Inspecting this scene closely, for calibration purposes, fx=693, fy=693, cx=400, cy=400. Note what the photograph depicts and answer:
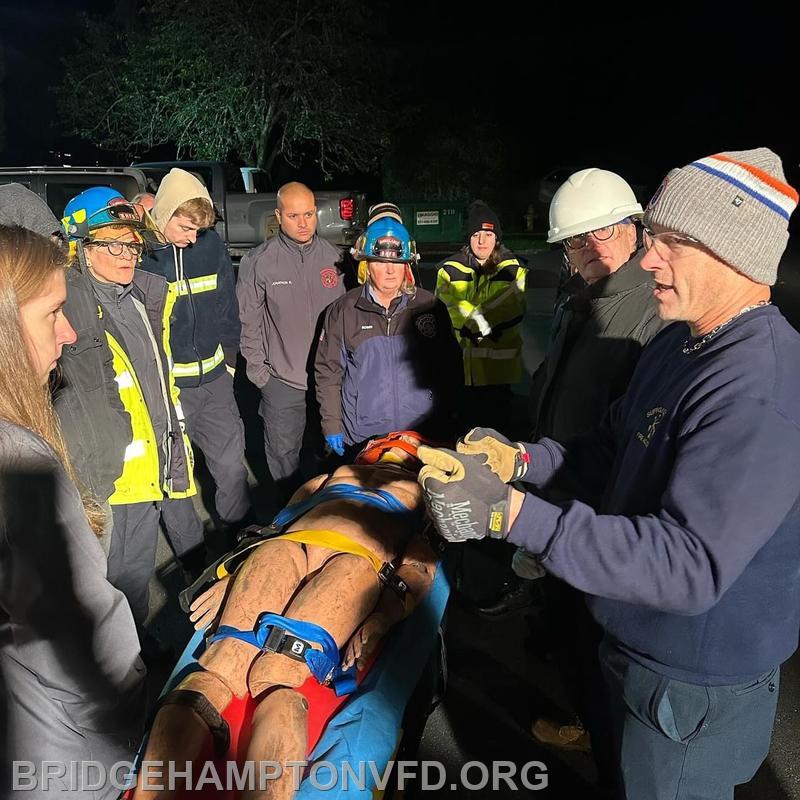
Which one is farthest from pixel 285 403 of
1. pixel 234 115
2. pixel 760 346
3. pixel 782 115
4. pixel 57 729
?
pixel 782 115

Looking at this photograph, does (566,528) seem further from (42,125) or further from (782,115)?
(42,125)

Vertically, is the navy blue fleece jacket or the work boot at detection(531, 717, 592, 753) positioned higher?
the navy blue fleece jacket

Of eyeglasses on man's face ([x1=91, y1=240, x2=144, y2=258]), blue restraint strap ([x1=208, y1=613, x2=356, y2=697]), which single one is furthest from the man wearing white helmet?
eyeglasses on man's face ([x1=91, y1=240, x2=144, y2=258])

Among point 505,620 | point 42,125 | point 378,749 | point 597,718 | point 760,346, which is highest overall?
point 42,125

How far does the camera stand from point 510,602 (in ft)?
12.2

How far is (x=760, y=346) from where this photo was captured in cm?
148

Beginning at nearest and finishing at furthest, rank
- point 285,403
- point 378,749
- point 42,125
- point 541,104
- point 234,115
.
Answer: point 378,749, point 285,403, point 234,115, point 541,104, point 42,125

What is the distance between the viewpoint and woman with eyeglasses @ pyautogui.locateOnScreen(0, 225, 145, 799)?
1.37m

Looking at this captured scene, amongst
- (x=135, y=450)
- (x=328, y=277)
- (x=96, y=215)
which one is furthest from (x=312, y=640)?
(x=328, y=277)

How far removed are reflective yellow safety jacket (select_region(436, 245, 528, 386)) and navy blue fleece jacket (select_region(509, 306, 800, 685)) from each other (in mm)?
3043

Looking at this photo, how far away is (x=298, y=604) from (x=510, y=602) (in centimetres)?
172

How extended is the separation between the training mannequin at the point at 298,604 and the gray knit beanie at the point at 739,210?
1589 millimetres

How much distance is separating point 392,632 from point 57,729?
126cm

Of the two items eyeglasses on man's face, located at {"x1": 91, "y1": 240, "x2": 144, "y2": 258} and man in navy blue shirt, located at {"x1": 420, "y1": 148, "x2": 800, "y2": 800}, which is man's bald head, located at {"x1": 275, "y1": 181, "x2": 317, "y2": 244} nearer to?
eyeglasses on man's face, located at {"x1": 91, "y1": 240, "x2": 144, "y2": 258}
